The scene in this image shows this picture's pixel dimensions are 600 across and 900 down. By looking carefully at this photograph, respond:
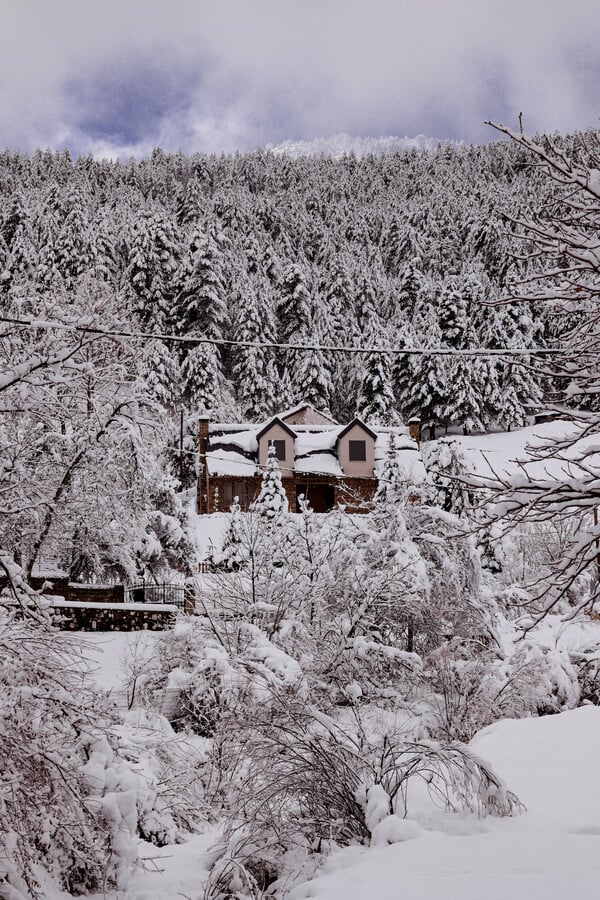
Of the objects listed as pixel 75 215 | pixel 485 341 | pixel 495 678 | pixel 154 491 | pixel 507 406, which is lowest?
pixel 495 678

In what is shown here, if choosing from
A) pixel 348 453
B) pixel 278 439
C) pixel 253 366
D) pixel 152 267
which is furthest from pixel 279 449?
pixel 152 267

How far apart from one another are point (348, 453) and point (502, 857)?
30799 millimetres

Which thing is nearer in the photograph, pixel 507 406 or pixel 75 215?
pixel 507 406

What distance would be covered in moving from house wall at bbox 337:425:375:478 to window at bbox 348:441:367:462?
10cm

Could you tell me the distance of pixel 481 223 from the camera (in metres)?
66.2

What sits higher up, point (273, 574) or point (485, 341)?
point (485, 341)

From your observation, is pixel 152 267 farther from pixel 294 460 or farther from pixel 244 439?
pixel 294 460

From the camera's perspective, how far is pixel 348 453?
3591cm

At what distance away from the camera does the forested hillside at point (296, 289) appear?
4872cm

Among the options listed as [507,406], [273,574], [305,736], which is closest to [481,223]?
[507,406]

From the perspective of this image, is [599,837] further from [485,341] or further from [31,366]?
[485,341]

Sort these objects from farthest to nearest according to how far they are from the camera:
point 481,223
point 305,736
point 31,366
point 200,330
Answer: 1. point 481,223
2. point 200,330
3. point 305,736
4. point 31,366

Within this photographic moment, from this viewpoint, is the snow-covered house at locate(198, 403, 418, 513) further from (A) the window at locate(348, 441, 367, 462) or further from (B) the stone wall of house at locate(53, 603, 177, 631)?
(B) the stone wall of house at locate(53, 603, 177, 631)

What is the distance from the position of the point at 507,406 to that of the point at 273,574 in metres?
36.4
